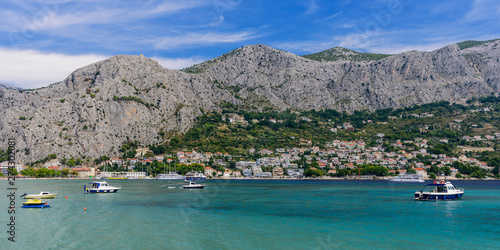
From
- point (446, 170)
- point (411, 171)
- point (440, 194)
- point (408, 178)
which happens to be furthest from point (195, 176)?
point (440, 194)

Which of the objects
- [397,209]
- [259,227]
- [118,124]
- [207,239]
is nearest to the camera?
[207,239]

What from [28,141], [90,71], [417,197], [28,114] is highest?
[90,71]

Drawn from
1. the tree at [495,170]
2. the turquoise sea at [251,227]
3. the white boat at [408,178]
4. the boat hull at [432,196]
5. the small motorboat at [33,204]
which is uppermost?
the small motorboat at [33,204]

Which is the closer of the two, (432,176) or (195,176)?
(195,176)

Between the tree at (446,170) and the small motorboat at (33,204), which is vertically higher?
the small motorboat at (33,204)

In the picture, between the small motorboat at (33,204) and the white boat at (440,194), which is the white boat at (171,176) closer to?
the small motorboat at (33,204)

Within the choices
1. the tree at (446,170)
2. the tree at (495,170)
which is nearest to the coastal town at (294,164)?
the tree at (446,170)

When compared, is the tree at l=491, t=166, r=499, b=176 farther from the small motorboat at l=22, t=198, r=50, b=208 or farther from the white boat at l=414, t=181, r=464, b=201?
the small motorboat at l=22, t=198, r=50, b=208

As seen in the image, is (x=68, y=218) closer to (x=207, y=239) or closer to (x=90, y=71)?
(x=207, y=239)

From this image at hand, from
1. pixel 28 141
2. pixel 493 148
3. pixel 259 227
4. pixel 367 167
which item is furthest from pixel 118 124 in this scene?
pixel 493 148

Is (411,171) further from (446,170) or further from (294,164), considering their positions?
(294,164)

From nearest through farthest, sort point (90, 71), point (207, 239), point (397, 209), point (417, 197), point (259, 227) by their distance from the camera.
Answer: point (207, 239), point (259, 227), point (397, 209), point (417, 197), point (90, 71)
